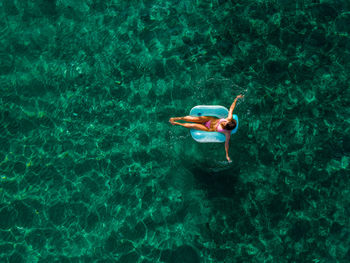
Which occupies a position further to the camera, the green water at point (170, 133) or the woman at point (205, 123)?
the green water at point (170, 133)

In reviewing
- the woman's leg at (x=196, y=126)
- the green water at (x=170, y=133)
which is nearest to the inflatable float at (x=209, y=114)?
the woman's leg at (x=196, y=126)

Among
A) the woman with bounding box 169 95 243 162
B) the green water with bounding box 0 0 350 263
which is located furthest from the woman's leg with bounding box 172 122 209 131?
the green water with bounding box 0 0 350 263

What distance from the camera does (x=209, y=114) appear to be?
6312mm

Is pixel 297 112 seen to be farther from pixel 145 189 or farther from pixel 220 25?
pixel 145 189

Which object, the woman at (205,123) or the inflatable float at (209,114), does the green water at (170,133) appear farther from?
the inflatable float at (209,114)

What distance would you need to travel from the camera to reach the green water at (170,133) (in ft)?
20.9

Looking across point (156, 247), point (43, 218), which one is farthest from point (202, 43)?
point (43, 218)

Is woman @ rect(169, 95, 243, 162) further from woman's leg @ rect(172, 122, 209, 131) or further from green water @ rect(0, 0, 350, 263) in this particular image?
green water @ rect(0, 0, 350, 263)

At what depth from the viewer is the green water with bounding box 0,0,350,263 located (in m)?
6.36

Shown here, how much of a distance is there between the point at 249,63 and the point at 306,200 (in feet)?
9.46

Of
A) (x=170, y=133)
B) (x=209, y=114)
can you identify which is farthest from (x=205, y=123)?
(x=170, y=133)

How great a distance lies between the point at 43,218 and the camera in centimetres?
649

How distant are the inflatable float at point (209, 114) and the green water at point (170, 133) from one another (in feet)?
1.68

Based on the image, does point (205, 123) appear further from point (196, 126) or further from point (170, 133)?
point (170, 133)
